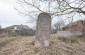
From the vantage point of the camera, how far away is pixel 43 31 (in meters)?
8.02

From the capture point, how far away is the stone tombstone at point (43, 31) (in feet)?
26.2

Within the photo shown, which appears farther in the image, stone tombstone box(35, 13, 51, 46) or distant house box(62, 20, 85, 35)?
distant house box(62, 20, 85, 35)

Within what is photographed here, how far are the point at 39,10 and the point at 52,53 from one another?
422 centimetres

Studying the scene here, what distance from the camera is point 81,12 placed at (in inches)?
419

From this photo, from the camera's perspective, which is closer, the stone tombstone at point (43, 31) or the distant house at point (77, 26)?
the stone tombstone at point (43, 31)

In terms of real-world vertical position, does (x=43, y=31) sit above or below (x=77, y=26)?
below

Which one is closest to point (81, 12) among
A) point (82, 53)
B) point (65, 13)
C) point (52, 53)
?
point (65, 13)

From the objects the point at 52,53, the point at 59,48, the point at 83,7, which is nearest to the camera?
the point at 52,53

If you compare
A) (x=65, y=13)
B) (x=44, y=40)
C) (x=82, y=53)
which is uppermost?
(x=65, y=13)

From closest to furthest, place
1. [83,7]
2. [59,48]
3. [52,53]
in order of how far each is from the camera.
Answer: [52,53], [59,48], [83,7]

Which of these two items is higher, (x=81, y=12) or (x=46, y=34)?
(x=81, y=12)

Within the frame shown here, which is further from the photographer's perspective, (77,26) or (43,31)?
(77,26)

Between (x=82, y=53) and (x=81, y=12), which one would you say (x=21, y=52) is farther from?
(x=81, y=12)

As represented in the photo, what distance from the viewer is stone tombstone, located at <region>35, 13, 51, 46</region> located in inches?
314
